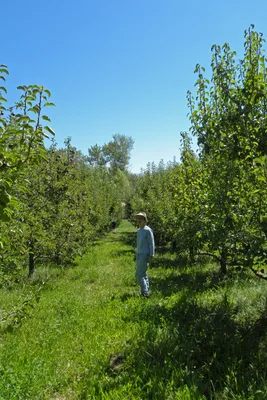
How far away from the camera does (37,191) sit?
978cm

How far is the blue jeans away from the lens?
281 inches

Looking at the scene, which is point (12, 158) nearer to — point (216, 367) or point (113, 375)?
point (113, 375)

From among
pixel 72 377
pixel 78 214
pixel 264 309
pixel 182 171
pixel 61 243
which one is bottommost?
pixel 72 377

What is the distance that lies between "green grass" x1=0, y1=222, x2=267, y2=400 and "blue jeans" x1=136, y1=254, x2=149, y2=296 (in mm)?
270

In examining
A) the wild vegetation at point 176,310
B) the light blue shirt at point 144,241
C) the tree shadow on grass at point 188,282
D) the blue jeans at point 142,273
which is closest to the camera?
the wild vegetation at point 176,310

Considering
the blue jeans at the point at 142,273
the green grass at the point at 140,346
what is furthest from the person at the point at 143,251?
the green grass at the point at 140,346

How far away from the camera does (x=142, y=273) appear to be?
721cm

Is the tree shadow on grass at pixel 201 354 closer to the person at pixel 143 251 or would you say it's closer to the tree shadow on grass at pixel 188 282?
the person at pixel 143 251

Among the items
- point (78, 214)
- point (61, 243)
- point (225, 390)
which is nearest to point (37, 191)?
point (61, 243)

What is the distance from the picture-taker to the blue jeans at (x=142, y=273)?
23.4ft

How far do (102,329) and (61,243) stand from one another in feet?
16.6

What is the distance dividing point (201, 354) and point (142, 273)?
3182mm

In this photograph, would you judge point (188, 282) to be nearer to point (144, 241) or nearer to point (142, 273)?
point (142, 273)

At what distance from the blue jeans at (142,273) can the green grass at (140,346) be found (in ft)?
0.89
